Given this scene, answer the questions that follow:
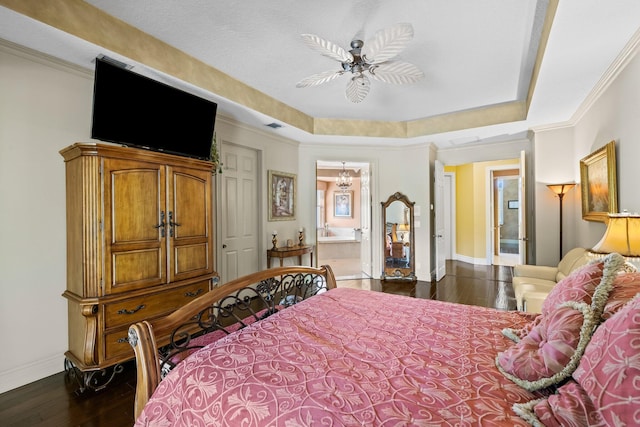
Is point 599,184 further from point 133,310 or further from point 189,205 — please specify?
point 133,310

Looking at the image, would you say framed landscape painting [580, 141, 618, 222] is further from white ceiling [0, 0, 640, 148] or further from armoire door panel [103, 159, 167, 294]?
armoire door panel [103, 159, 167, 294]

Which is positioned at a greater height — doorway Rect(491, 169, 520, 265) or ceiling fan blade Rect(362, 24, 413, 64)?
ceiling fan blade Rect(362, 24, 413, 64)

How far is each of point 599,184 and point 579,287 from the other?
8.46 ft

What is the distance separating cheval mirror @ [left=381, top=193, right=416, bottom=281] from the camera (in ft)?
18.0

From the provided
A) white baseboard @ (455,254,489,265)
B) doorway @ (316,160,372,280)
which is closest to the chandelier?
doorway @ (316,160,372,280)

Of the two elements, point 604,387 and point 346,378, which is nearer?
point 604,387

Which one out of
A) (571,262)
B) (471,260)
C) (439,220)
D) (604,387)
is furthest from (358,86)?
(471,260)

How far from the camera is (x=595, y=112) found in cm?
311

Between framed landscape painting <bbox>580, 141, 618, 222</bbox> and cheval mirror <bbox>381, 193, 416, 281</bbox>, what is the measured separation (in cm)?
243

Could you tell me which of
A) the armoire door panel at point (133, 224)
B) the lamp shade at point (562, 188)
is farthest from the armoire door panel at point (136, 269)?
the lamp shade at point (562, 188)

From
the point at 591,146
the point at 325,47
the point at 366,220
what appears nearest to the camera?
the point at 325,47

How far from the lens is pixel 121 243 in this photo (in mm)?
2246

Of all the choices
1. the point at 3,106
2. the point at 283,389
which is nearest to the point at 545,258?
the point at 283,389

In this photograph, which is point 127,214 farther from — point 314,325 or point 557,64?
point 557,64
